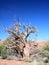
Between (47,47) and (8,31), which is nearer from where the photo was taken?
(8,31)

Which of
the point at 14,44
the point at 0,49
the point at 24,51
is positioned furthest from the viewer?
the point at 0,49

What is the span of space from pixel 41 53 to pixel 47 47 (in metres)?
5.18

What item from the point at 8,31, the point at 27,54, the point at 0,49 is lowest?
the point at 27,54

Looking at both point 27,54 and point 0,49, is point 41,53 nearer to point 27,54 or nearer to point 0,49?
point 27,54

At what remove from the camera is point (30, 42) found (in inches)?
1261

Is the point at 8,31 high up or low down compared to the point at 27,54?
up

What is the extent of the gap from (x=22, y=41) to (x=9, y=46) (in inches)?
106

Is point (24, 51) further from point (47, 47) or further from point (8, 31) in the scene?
point (47, 47)

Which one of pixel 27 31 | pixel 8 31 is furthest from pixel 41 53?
pixel 8 31

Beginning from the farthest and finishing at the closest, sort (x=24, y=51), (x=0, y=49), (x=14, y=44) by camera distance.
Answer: (x=0, y=49) → (x=14, y=44) → (x=24, y=51)

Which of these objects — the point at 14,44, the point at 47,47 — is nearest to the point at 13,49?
the point at 14,44

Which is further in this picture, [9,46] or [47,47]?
[47,47]

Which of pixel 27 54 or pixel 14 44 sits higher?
pixel 14 44

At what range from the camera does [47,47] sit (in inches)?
1384
